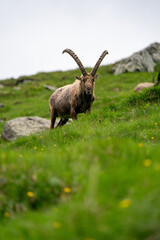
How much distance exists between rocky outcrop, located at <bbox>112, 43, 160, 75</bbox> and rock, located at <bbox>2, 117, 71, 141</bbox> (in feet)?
71.2

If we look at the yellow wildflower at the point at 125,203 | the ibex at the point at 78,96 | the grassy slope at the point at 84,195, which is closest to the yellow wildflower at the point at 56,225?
the grassy slope at the point at 84,195

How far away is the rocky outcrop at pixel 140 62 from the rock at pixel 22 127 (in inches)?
854

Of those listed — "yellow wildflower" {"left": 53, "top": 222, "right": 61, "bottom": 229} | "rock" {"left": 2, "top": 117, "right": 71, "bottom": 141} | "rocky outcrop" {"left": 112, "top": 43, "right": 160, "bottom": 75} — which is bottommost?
"rock" {"left": 2, "top": 117, "right": 71, "bottom": 141}

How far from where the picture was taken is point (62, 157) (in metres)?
4.22

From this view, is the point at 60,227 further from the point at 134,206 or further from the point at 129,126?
the point at 129,126

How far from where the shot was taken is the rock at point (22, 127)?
15.0 meters

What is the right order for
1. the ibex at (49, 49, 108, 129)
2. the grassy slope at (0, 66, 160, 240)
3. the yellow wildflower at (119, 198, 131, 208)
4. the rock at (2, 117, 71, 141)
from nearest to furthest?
1. the grassy slope at (0, 66, 160, 240)
2. the yellow wildflower at (119, 198, 131, 208)
3. the ibex at (49, 49, 108, 129)
4. the rock at (2, 117, 71, 141)

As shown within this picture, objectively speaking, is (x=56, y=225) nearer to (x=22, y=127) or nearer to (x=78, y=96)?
(x=78, y=96)

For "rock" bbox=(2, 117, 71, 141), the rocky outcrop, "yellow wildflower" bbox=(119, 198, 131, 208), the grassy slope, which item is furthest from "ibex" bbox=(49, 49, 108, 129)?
the rocky outcrop

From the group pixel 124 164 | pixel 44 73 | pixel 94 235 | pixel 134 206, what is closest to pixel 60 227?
pixel 94 235

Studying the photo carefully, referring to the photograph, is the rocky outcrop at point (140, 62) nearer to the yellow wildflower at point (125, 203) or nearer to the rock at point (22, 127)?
the rock at point (22, 127)

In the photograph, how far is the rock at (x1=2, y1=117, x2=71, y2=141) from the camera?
49.3ft

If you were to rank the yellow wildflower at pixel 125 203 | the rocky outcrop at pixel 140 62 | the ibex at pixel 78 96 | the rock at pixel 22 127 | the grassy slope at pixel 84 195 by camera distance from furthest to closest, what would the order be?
the rocky outcrop at pixel 140 62 < the rock at pixel 22 127 < the ibex at pixel 78 96 < the yellow wildflower at pixel 125 203 < the grassy slope at pixel 84 195

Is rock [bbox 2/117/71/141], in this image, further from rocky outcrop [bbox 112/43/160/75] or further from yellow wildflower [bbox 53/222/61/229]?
rocky outcrop [bbox 112/43/160/75]
